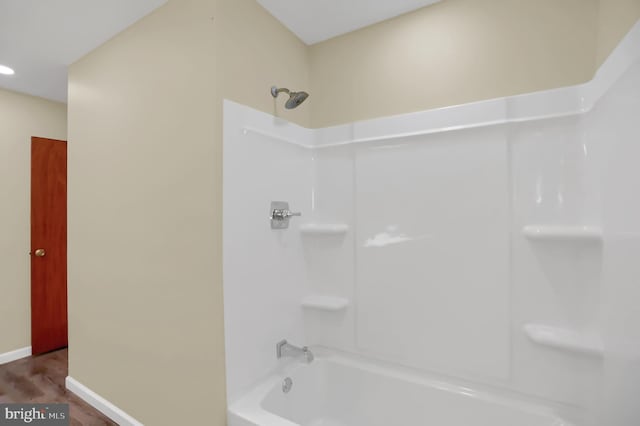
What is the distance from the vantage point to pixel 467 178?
5.24ft

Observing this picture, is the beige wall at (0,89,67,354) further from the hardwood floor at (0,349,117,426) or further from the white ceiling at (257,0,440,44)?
the white ceiling at (257,0,440,44)

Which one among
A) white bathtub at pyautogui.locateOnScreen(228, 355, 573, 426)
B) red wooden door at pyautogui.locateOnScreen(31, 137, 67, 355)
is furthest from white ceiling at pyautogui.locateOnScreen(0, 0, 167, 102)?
white bathtub at pyautogui.locateOnScreen(228, 355, 573, 426)

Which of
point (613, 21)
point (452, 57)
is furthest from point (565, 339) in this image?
point (452, 57)

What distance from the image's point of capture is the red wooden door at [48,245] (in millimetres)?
2816

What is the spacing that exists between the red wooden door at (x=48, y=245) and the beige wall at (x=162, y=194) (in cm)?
110

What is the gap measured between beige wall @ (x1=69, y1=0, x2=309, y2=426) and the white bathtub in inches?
10.5

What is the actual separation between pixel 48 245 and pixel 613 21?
4.31 m

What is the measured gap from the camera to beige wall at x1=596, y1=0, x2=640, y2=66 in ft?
3.25

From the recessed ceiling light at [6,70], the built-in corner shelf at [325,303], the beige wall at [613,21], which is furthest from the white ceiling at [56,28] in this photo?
the beige wall at [613,21]

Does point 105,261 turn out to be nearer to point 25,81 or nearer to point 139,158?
point 139,158

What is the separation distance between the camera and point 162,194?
1628 millimetres

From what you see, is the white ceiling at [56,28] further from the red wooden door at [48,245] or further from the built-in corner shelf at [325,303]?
the built-in corner shelf at [325,303]

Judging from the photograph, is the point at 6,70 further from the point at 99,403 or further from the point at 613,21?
the point at 613,21

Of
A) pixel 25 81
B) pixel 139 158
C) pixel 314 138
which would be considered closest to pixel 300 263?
pixel 314 138
